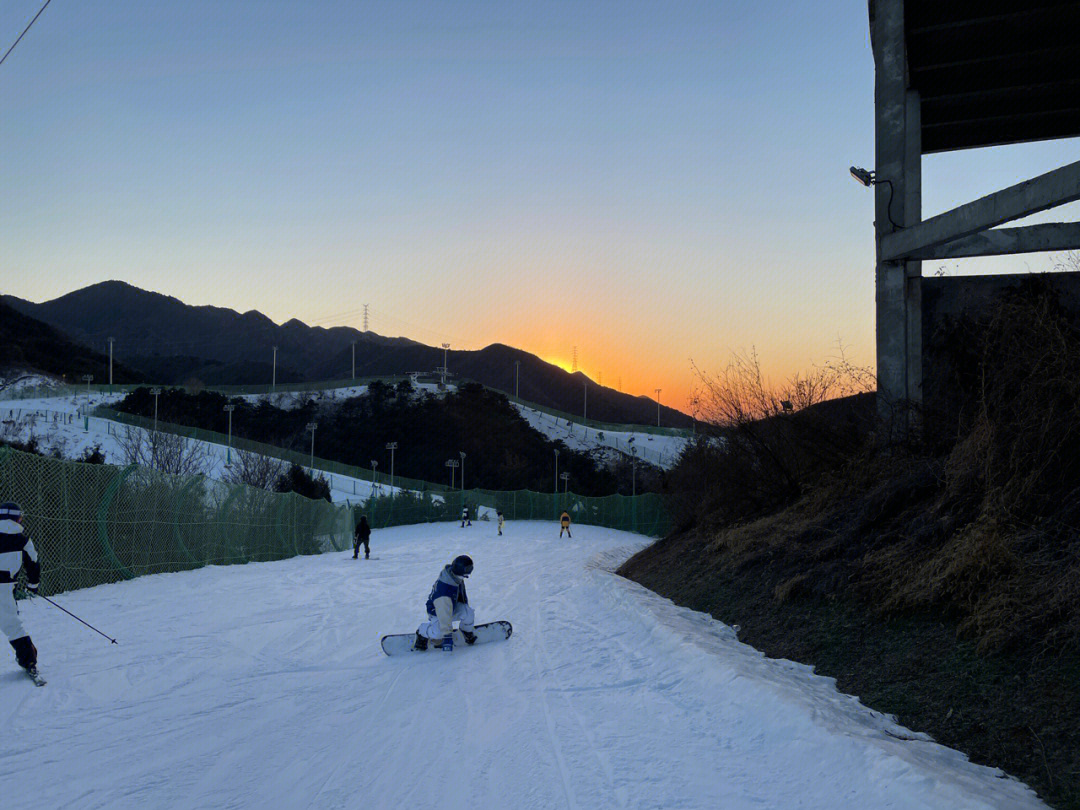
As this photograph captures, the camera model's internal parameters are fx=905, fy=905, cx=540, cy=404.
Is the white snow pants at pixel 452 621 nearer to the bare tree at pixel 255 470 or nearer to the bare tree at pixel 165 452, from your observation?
the bare tree at pixel 165 452

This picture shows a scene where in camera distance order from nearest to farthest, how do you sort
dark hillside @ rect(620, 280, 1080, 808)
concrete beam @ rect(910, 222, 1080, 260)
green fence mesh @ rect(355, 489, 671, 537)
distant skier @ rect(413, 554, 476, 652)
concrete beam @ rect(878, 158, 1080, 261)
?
dark hillside @ rect(620, 280, 1080, 808), distant skier @ rect(413, 554, 476, 652), concrete beam @ rect(878, 158, 1080, 261), concrete beam @ rect(910, 222, 1080, 260), green fence mesh @ rect(355, 489, 671, 537)

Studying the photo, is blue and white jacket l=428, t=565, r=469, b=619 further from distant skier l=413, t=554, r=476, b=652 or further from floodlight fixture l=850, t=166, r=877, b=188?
floodlight fixture l=850, t=166, r=877, b=188

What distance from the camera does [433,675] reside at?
909 centimetres

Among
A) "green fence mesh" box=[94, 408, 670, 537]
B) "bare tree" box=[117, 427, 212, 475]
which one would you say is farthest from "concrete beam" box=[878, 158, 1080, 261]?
"bare tree" box=[117, 427, 212, 475]

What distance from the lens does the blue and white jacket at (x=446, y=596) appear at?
34.6 ft

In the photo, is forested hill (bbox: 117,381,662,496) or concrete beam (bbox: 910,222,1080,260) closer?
concrete beam (bbox: 910,222,1080,260)

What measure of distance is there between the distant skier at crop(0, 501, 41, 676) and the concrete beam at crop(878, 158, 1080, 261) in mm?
12156

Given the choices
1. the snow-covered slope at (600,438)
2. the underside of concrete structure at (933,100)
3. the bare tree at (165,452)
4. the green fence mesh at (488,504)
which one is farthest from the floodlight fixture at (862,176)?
the snow-covered slope at (600,438)

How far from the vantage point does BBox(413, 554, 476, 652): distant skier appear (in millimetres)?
10406

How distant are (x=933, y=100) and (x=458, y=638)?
1448 cm

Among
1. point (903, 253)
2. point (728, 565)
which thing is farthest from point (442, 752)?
point (903, 253)

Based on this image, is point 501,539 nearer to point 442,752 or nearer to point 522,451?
point 442,752

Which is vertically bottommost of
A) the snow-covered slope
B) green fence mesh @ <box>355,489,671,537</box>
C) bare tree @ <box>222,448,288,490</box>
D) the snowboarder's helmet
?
green fence mesh @ <box>355,489,671,537</box>

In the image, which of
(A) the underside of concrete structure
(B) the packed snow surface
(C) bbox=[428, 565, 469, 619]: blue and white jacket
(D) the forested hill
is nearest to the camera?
(B) the packed snow surface
